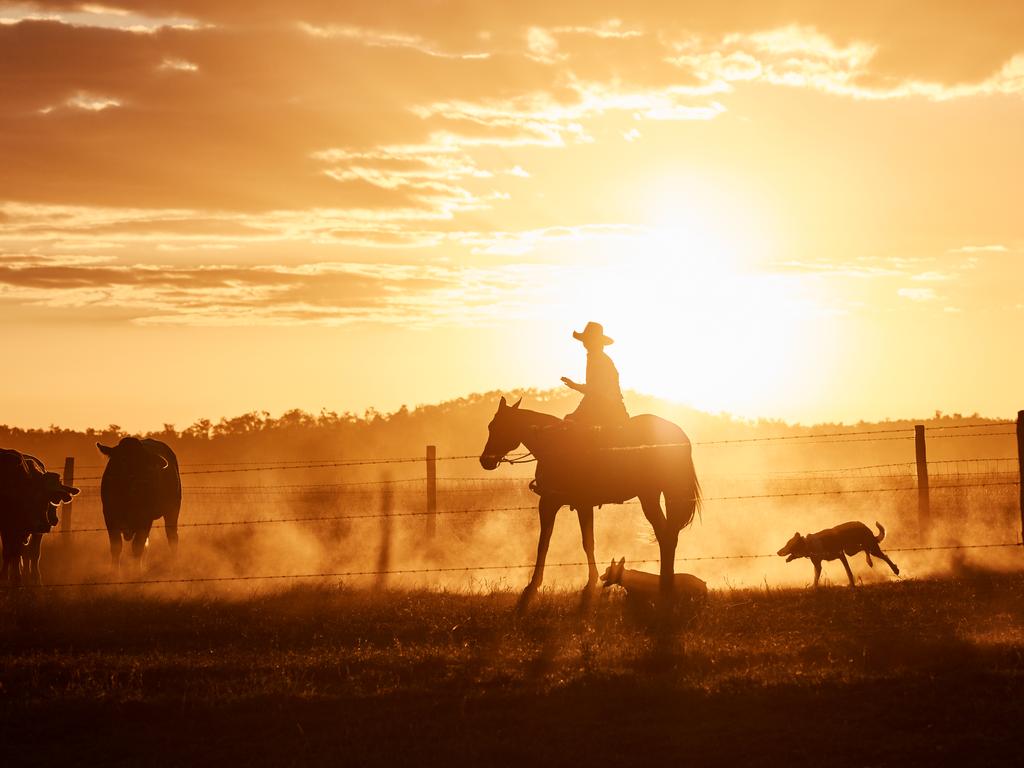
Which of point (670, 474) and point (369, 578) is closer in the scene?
point (670, 474)

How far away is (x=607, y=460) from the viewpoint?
16750 mm

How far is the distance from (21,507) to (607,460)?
9856 mm

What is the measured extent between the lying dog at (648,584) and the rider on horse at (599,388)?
195 centimetres

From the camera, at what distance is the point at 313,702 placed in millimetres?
11055

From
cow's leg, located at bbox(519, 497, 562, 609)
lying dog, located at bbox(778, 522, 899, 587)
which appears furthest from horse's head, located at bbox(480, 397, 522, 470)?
lying dog, located at bbox(778, 522, 899, 587)

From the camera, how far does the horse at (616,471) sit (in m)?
16.5

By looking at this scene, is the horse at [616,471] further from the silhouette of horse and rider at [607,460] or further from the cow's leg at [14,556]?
the cow's leg at [14,556]

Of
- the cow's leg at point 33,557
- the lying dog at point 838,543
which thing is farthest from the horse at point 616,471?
the cow's leg at point 33,557

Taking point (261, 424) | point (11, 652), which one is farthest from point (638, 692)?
point (261, 424)

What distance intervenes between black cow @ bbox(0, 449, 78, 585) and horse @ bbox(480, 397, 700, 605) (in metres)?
8.05

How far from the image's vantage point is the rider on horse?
16.7 m

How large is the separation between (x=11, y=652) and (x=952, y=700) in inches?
393

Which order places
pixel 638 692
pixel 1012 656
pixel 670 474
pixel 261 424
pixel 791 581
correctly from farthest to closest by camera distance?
pixel 261 424
pixel 791 581
pixel 670 474
pixel 1012 656
pixel 638 692

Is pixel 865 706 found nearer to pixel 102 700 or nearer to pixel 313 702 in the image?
pixel 313 702
